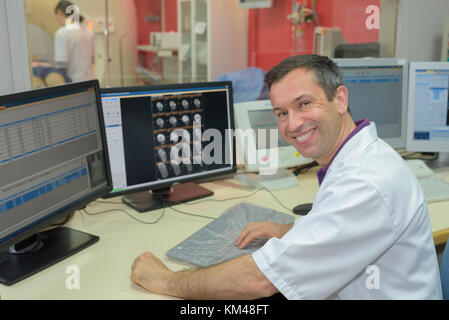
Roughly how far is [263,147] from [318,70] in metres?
0.71

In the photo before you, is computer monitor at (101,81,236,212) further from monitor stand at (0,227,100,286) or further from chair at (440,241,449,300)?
chair at (440,241,449,300)

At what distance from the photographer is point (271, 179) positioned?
72.7 inches

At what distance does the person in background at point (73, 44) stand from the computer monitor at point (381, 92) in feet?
7.14

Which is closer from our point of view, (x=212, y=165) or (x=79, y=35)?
(x=212, y=165)

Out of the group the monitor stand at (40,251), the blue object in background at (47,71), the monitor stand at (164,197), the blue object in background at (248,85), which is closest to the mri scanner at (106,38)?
the blue object in background at (47,71)

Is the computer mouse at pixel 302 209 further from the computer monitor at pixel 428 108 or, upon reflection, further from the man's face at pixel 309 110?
the computer monitor at pixel 428 108

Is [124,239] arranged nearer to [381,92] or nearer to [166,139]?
[166,139]

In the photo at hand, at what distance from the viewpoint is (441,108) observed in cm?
200

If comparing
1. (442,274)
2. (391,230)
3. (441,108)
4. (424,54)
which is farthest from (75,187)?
(424,54)

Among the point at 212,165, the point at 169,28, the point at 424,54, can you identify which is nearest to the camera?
the point at 212,165

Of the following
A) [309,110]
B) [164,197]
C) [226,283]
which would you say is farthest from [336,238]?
[164,197]

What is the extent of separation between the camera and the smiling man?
91 centimetres

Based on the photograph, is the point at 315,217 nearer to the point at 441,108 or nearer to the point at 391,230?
the point at 391,230
